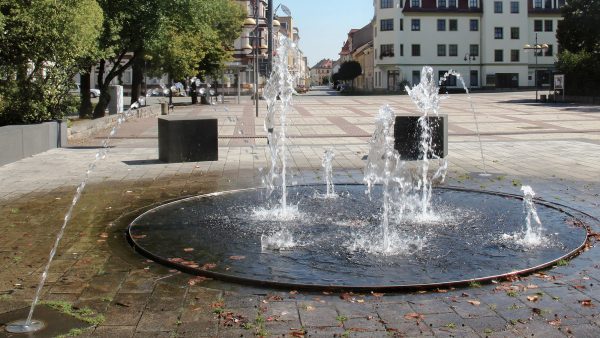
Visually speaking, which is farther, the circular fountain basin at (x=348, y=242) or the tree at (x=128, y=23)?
the tree at (x=128, y=23)

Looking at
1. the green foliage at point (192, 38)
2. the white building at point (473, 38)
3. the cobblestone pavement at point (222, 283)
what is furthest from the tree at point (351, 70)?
the cobblestone pavement at point (222, 283)

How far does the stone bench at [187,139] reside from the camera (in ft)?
47.3

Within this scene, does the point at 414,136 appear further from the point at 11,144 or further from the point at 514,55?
the point at 514,55

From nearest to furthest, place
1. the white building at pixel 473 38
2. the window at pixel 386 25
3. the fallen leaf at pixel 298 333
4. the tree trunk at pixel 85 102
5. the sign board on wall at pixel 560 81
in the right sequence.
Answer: the fallen leaf at pixel 298 333 < the tree trunk at pixel 85 102 < the sign board on wall at pixel 560 81 < the white building at pixel 473 38 < the window at pixel 386 25

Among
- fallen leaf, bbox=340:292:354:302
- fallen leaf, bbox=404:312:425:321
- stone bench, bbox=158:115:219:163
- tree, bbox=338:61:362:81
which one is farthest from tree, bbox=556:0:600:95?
tree, bbox=338:61:362:81

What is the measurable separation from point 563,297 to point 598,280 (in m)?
0.67

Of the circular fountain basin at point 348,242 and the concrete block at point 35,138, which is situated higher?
the concrete block at point 35,138

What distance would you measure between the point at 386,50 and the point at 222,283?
75169 millimetres

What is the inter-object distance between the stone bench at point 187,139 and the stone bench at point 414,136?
3.99 meters

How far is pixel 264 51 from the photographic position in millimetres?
49594

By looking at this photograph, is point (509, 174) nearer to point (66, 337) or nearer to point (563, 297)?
point (563, 297)

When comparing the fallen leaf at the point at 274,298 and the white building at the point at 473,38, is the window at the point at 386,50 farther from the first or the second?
the fallen leaf at the point at 274,298

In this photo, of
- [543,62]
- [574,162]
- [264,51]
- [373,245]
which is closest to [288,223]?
[373,245]

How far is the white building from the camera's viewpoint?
7706cm
